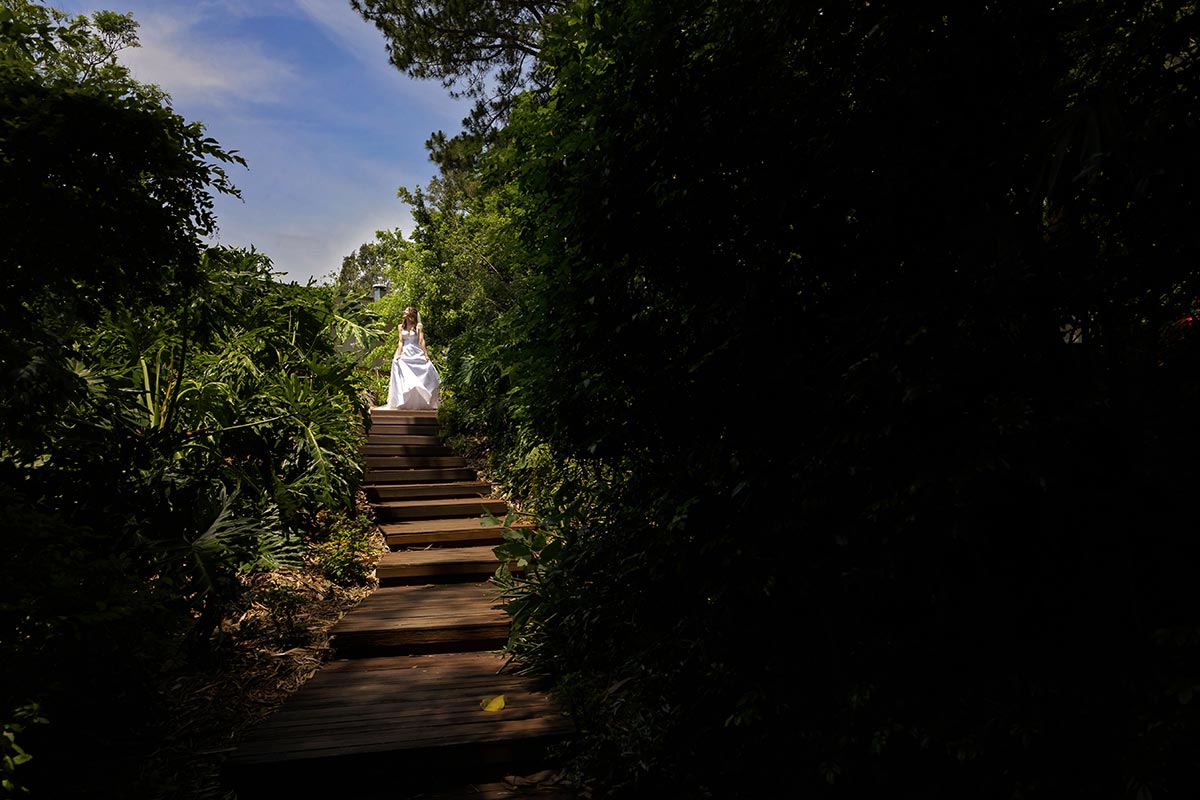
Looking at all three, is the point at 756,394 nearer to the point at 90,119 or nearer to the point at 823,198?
the point at 823,198

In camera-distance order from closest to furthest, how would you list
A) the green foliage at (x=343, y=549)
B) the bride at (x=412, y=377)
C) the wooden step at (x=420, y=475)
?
the green foliage at (x=343, y=549) < the wooden step at (x=420, y=475) < the bride at (x=412, y=377)

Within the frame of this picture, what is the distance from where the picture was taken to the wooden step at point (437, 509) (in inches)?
275

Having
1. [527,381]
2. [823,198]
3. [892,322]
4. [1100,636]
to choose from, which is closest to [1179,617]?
[1100,636]

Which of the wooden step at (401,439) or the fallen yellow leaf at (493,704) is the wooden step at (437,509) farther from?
the fallen yellow leaf at (493,704)

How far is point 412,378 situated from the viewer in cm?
1220

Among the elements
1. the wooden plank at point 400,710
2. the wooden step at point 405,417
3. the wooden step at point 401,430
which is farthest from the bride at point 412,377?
the wooden plank at point 400,710

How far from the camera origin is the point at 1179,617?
1600 millimetres

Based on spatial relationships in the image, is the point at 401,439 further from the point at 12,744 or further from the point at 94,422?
the point at 12,744

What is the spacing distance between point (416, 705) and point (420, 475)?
486cm

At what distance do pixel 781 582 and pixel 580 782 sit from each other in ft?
4.60

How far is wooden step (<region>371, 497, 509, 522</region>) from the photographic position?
22.9ft

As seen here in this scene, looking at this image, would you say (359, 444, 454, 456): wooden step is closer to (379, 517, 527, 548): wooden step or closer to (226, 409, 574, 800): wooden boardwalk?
(379, 517, 527, 548): wooden step

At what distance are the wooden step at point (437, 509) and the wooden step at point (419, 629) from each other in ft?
6.40

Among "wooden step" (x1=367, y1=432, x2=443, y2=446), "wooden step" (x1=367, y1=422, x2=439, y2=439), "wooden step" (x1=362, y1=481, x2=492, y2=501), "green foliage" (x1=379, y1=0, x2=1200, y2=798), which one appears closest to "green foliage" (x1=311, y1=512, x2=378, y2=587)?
"wooden step" (x1=362, y1=481, x2=492, y2=501)
